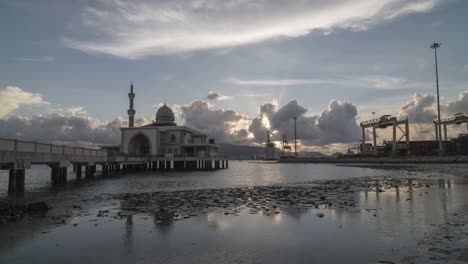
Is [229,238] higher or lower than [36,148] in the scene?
lower

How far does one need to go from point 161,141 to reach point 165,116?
44.7 feet

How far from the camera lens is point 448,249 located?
1080cm

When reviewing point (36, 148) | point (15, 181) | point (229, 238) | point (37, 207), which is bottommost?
point (229, 238)

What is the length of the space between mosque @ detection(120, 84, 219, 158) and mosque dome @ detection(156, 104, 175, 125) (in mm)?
1736

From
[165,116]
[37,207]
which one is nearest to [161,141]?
[165,116]

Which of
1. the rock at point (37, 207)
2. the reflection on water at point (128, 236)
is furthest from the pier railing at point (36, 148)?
the reflection on water at point (128, 236)

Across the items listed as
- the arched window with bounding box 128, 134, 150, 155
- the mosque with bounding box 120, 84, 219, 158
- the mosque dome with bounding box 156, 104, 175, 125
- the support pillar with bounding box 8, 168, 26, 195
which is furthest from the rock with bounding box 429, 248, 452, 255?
the mosque dome with bounding box 156, 104, 175, 125

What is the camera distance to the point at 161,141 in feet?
310

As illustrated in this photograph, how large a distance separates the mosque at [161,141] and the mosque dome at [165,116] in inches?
68.3

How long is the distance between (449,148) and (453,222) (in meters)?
120

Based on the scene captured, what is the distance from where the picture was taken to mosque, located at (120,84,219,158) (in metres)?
90.5

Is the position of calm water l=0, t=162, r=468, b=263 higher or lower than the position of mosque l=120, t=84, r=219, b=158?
lower

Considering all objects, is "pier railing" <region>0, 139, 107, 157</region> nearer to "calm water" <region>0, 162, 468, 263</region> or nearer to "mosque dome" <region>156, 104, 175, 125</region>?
"calm water" <region>0, 162, 468, 263</region>

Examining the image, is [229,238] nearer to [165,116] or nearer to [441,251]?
[441,251]
